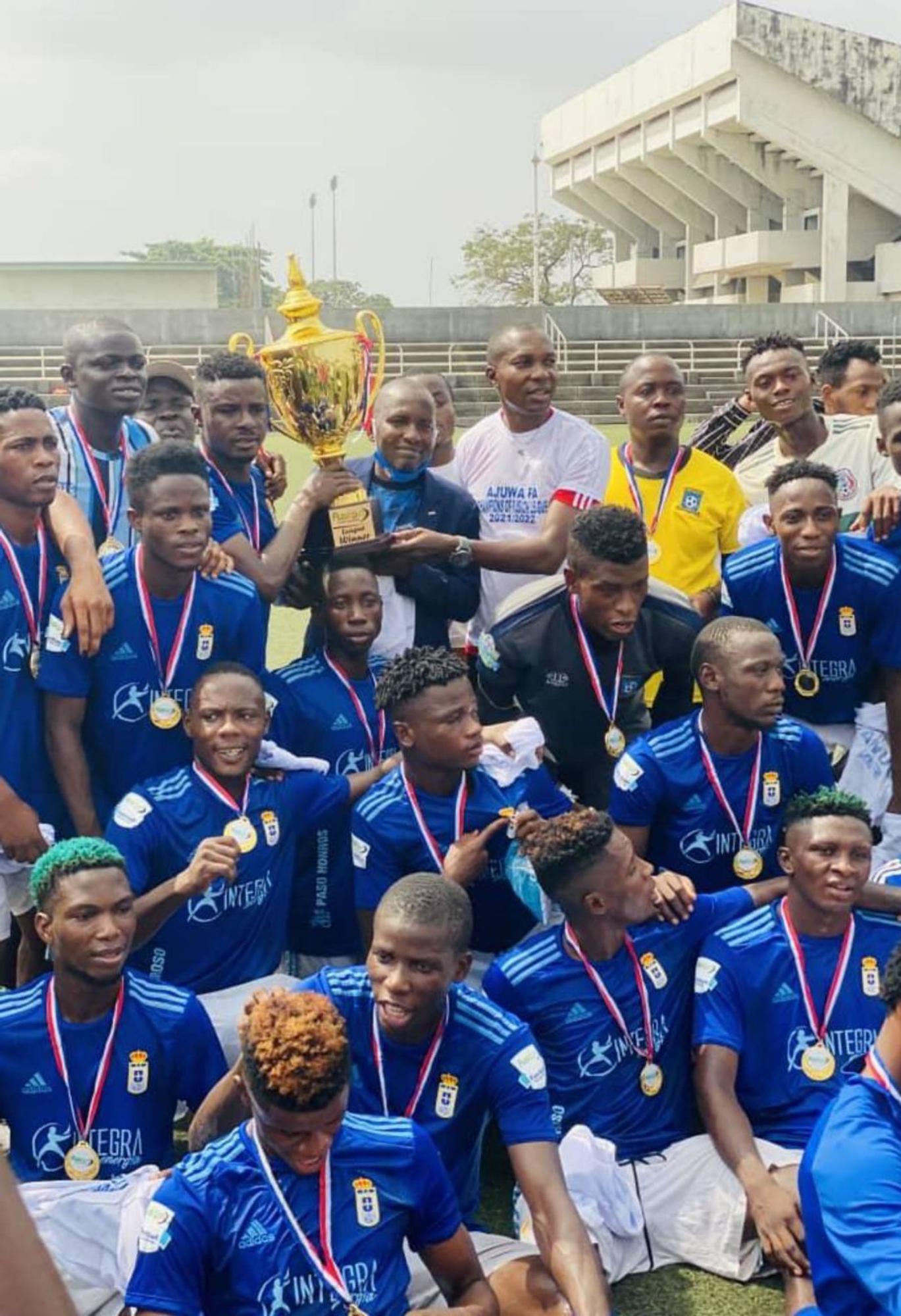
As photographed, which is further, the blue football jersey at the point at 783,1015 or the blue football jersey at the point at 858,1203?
the blue football jersey at the point at 783,1015

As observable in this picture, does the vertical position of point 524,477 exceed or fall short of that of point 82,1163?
it exceeds it

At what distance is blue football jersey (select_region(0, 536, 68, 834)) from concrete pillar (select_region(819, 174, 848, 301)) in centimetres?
4128

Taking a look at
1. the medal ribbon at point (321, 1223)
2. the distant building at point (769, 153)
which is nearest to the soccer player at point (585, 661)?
the medal ribbon at point (321, 1223)

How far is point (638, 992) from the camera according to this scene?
4.49 metres

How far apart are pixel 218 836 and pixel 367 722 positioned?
86 centimetres

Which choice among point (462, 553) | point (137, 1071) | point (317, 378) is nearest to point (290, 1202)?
point (137, 1071)

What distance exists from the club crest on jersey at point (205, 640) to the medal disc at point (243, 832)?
0.65 metres

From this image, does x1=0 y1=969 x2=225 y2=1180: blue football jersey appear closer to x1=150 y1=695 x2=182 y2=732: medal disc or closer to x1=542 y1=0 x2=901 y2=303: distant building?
x1=150 y1=695 x2=182 y2=732: medal disc

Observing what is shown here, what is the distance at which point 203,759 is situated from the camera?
194 inches

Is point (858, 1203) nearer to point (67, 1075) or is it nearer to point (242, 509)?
point (67, 1075)

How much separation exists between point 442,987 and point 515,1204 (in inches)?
28.0

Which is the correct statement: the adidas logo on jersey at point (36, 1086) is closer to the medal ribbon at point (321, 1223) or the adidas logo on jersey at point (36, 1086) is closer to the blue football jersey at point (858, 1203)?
the medal ribbon at point (321, 1223)

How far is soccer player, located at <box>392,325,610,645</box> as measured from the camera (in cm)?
611

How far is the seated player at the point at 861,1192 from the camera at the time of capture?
9.73 feet
